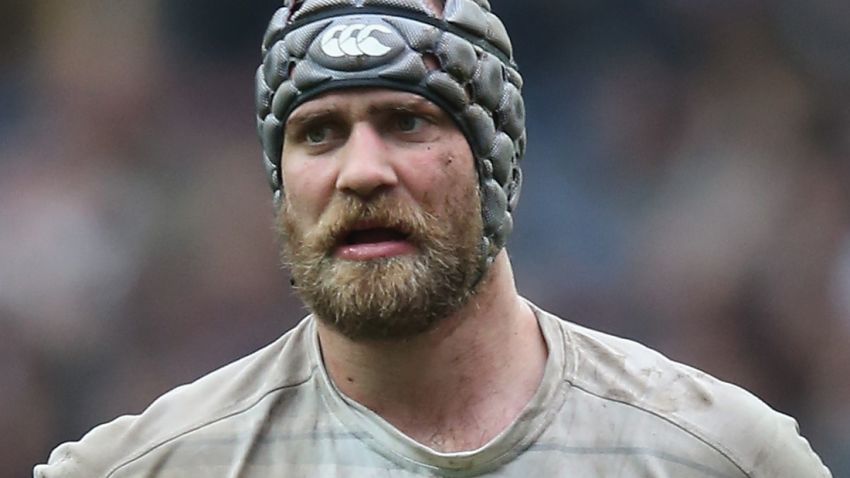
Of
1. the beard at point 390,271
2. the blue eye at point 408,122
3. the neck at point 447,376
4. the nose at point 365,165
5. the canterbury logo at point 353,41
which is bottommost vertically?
the neck at point 447,376

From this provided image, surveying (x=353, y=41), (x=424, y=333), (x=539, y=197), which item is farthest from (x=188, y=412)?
(x=539, y=197)

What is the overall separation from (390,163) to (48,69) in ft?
9.25

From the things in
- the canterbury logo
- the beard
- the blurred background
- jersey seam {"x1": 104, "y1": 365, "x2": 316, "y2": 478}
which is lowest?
the blurred background

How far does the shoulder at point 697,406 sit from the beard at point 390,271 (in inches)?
10.9

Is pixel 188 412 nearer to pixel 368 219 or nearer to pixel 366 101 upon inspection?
pixel 368 219

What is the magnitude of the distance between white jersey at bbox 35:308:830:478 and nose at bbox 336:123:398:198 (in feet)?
1.25

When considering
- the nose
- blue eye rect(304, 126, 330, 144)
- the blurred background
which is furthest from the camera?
the blurred background

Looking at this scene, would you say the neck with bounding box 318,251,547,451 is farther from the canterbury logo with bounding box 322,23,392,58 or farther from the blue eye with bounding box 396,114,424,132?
the canterbury logo with bounding box 322,23,392,58

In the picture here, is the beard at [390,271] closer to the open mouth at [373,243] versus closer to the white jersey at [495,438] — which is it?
the open mouth at [373,243]

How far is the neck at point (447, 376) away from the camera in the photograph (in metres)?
2.65

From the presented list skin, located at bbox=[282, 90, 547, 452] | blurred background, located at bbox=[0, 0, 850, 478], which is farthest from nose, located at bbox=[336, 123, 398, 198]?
blurred background, located at bbox=[0, 0, 850, 478]

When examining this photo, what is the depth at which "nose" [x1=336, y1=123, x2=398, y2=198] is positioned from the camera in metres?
2.50

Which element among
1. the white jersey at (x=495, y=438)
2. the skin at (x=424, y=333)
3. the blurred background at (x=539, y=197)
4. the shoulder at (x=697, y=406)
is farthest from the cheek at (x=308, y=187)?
the blurred background at (x=539, y=197)

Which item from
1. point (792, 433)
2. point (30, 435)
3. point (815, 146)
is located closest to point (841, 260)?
point (815, 146)
